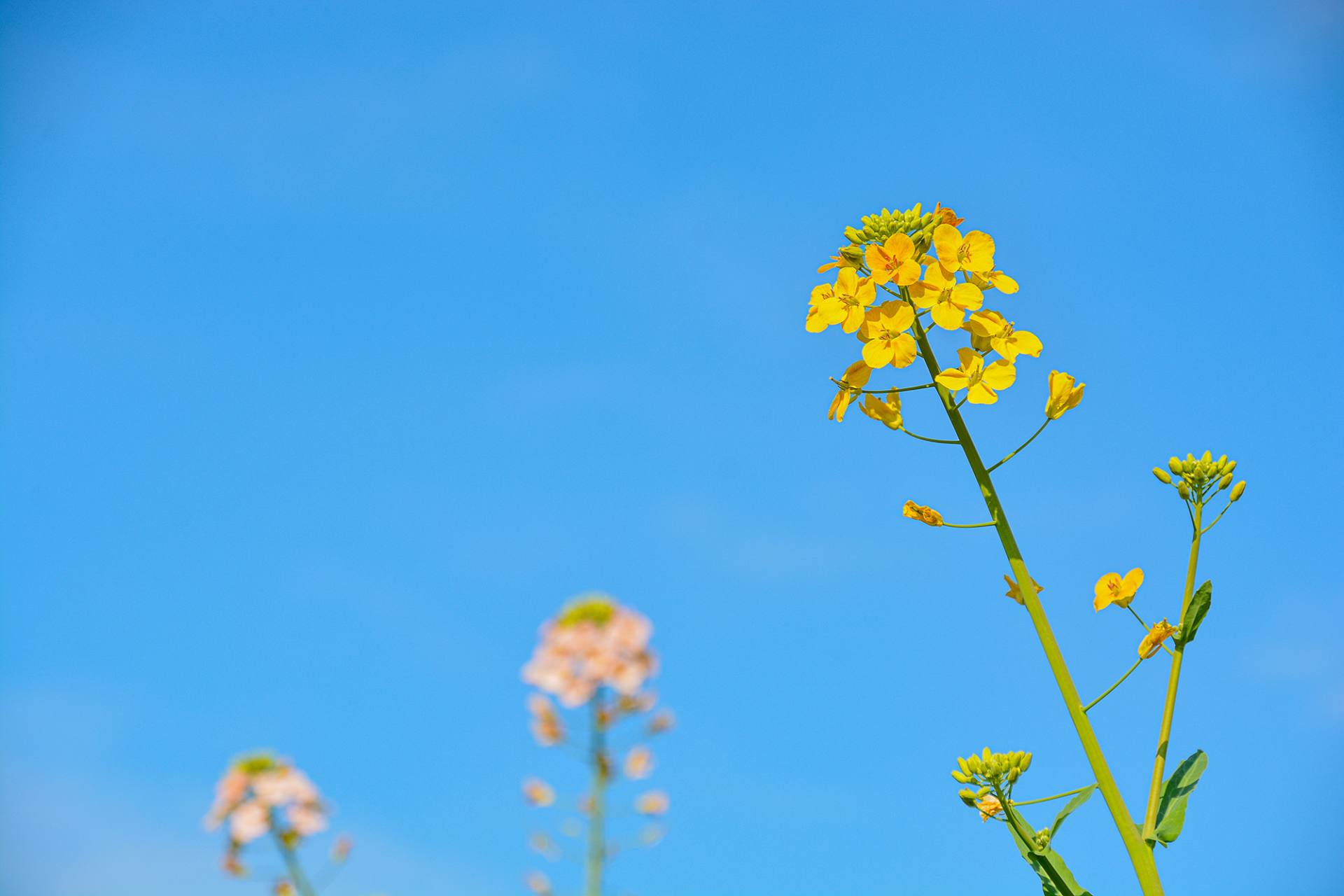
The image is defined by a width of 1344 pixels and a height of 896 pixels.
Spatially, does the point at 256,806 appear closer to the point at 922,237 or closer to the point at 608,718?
the point at 608,718

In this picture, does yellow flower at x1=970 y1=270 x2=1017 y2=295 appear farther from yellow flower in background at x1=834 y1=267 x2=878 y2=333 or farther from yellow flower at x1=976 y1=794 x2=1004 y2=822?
yellow flower at x1=976 y1=794 x2=1004 y2=822

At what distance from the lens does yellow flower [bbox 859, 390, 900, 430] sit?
7.25ft

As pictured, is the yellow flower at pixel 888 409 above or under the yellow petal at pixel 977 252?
under

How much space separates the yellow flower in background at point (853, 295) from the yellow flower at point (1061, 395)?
423mm

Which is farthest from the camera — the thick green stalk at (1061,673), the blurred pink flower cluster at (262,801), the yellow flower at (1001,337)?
the blurred pink flower cluster at (262,801)

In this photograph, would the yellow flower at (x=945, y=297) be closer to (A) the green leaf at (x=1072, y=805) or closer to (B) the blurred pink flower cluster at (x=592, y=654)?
(A) the green leaf at (x=1072, y=805)

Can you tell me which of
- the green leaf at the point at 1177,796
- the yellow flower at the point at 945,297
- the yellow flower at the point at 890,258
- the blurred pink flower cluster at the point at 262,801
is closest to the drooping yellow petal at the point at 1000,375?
the yellow flower at the point at 945,297

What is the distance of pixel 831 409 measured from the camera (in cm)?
229

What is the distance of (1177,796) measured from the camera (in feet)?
6.18

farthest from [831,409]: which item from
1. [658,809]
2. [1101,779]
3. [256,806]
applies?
[658,809]

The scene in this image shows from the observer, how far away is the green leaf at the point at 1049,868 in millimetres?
1839

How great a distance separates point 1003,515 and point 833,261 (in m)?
0.69

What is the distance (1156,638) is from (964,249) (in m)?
0.91

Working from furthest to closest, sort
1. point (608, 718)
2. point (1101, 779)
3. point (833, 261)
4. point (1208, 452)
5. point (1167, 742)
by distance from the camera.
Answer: point (608, 718), point (833, 261), point (1208, 452), point (1167, 742), point (1101, 779)
